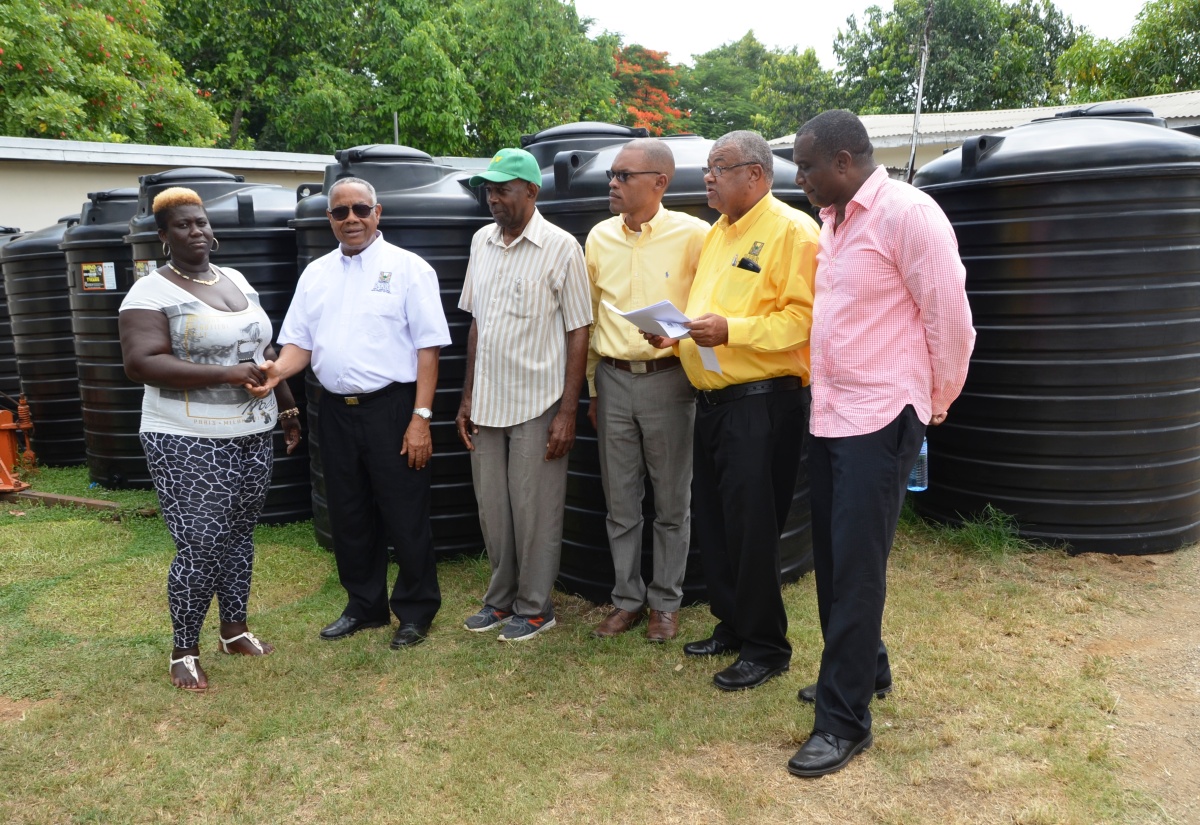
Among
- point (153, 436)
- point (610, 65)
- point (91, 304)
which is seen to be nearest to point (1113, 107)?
point (153, 436)

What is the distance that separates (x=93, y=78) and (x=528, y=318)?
14.5 meters

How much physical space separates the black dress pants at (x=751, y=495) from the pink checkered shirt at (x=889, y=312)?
0.45 metres

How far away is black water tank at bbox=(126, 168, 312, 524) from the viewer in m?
6.09

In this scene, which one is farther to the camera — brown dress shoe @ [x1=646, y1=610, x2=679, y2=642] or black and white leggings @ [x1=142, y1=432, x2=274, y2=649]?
brown dress shoe @ [x1=646, y1=610, x2=679, y2=642]

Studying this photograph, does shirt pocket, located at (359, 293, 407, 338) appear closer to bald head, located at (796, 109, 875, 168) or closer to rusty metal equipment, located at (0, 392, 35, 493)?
bald head, located at (796, 109, 875, 168)

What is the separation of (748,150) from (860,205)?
66 cm

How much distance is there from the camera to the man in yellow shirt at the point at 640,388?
12.8ft

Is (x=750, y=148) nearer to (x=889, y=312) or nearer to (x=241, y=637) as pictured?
(x=889, y=312)

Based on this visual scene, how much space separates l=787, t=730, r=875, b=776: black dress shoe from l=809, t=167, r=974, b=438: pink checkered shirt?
101cm

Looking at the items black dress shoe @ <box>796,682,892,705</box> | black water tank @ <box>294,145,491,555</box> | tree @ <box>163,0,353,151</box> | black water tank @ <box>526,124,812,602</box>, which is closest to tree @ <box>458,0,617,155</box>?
tree @ <box>163,0,353,151</box>

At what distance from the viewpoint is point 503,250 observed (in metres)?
4.06

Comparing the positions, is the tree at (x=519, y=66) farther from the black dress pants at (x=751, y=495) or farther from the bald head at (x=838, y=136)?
the bald head at (x=838, y=136)

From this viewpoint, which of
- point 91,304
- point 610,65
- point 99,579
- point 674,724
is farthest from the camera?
point 610,65

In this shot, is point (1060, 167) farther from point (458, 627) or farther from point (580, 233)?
point (458, 627)
